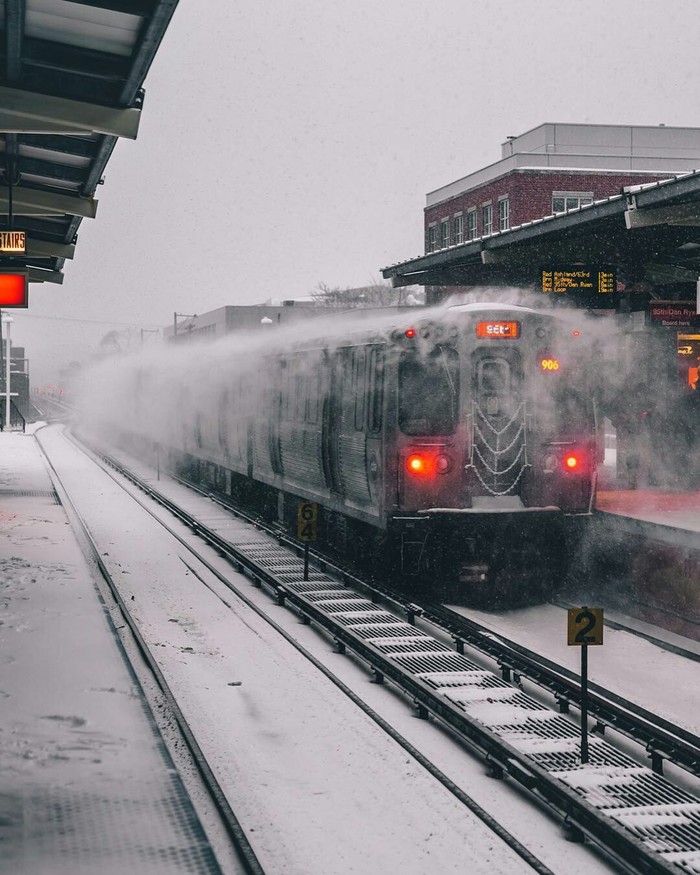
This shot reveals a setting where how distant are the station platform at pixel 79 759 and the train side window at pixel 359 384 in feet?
11.8

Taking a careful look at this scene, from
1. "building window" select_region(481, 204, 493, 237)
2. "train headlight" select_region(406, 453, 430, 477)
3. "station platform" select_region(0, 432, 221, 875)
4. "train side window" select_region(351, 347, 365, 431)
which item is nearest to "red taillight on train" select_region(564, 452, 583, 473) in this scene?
"train headlight" select_region(406, 453, 430, 477)

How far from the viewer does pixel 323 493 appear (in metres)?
14.5

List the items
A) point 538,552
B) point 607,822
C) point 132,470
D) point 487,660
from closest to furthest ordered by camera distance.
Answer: point 607,822
point 487,660
point 538,552
point 132,470

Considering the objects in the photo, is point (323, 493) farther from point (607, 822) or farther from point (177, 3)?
point (607, 822)

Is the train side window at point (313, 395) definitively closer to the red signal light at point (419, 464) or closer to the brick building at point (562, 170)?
the red signal light at point (419, 464)

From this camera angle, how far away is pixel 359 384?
13.0m

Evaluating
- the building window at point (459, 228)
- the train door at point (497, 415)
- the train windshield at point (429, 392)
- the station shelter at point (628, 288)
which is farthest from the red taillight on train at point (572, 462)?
the building window at point (459, 228)

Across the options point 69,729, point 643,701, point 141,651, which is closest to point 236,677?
point 141,651

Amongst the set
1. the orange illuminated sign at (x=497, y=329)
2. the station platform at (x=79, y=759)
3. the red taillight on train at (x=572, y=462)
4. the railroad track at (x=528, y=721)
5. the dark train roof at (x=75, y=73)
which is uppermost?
the dark train roof at (x=75, y=73)

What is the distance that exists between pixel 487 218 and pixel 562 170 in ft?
10.8

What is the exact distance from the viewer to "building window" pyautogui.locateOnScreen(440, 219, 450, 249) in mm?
41188

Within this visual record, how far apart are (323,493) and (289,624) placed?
3.31 meters

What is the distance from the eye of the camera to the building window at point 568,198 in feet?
118

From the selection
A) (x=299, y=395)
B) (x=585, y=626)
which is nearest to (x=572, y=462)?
(x=299, y=395)
